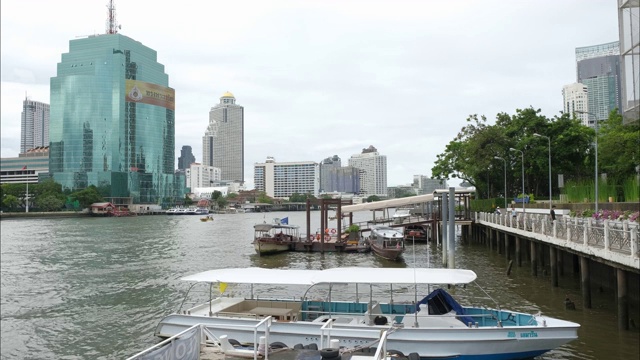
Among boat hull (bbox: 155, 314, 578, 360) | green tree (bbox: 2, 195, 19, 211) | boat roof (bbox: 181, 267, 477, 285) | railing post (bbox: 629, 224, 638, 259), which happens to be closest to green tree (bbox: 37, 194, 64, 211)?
green tree (bbox: 2, 195, 19, 211)

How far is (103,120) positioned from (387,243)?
159479 millimetres

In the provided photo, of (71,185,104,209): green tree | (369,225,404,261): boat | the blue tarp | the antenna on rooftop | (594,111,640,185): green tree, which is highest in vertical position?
the antenna on rooftop

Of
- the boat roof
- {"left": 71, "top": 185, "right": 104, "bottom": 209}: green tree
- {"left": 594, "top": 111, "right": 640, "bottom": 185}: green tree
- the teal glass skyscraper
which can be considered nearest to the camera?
the boat roof

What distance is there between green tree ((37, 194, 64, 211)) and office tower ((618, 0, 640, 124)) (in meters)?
163

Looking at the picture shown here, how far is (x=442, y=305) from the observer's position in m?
15.5

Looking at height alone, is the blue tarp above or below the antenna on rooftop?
below

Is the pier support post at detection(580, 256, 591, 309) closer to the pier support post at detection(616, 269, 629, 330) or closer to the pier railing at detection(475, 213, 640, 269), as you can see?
the pier railing at detection(475, 213, 640, 269)

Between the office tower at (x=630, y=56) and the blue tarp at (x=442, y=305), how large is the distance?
851 cm

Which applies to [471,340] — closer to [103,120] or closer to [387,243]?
[387,243]

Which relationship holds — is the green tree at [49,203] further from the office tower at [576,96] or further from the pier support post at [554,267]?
the pier support post at [554,267]

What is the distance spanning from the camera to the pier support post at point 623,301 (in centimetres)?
1619

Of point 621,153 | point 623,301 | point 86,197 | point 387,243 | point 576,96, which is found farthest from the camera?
point 86,197

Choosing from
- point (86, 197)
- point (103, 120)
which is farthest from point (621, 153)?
point (103, 120)

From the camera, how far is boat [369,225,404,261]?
39.1 m
